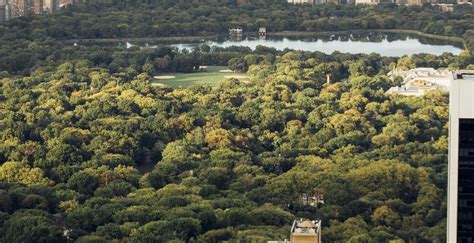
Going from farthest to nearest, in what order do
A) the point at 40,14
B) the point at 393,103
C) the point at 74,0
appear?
the point at 74,0
the point at 40,14
the point at 393,103

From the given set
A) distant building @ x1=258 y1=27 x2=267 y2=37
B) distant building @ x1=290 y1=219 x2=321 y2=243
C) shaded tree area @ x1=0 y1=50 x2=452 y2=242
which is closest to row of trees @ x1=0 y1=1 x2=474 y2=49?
distant building @ x1=258 y1=27 x2=267 y2=37

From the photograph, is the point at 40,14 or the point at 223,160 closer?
the point at 223,160

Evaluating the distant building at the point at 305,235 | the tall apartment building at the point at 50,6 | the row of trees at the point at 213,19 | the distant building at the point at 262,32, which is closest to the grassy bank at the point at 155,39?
the row of trees at the point at 213,19

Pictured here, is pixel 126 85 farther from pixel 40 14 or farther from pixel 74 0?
pixel 74 0

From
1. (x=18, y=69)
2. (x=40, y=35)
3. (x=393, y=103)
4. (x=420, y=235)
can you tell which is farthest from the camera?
(x=40, y=35)

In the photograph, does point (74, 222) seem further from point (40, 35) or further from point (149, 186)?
point (40, 35)

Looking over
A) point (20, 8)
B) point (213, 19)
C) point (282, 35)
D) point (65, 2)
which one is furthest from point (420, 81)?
point (65, 2)

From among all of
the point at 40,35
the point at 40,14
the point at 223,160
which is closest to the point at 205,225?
the point at 223,160

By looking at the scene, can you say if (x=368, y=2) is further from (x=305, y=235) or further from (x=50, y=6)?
(x=305, y=235)
